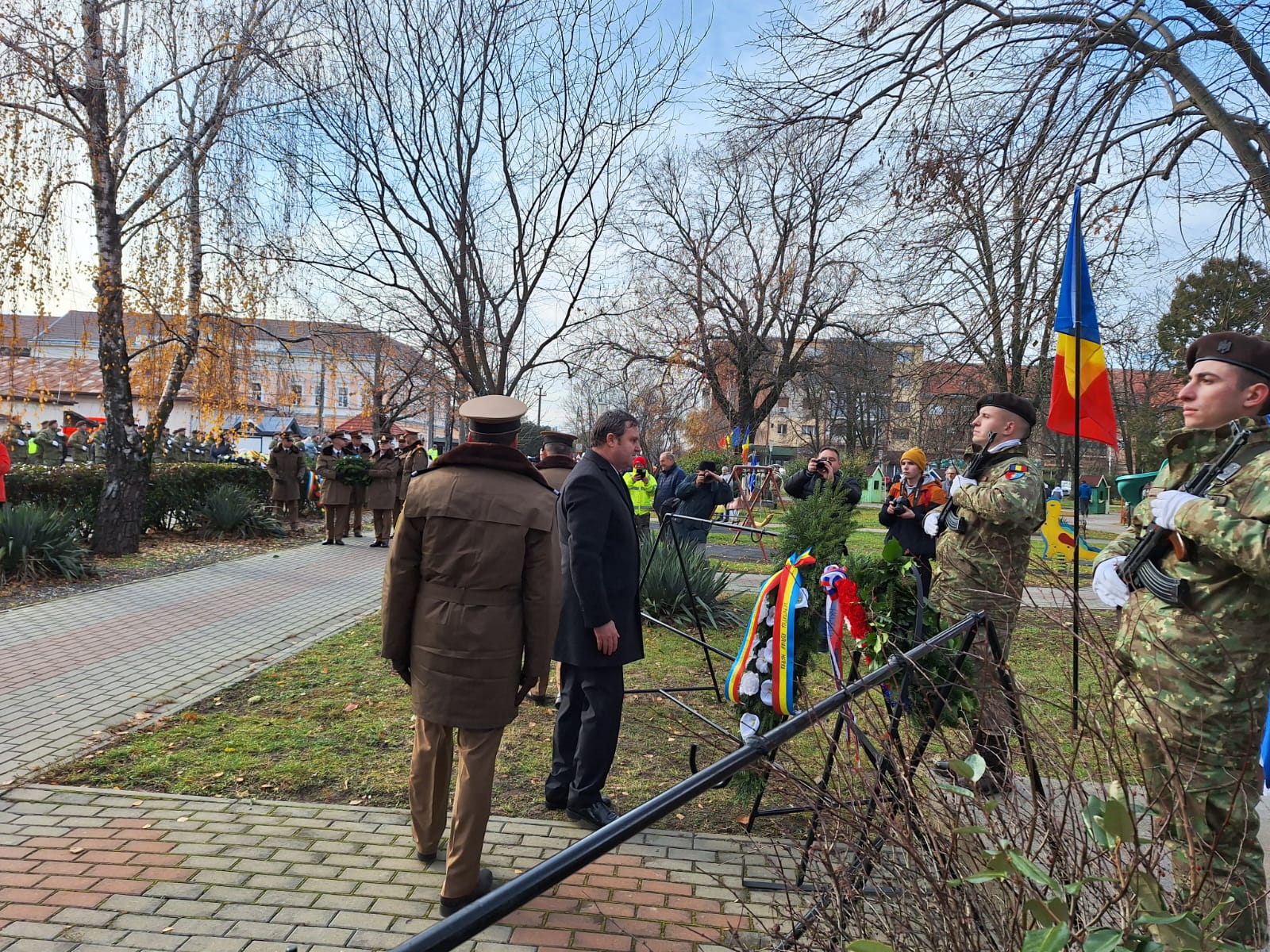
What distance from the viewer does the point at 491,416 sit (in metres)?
3.47

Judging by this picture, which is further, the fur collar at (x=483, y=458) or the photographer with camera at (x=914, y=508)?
the photographer with camera at (x=914, y=508)

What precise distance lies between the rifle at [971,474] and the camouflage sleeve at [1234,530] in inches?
86.4

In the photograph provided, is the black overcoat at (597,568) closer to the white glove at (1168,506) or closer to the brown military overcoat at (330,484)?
the white glove at (1168,506)

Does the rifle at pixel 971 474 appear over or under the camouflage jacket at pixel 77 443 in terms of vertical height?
over

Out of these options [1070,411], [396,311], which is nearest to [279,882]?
[1070,411]

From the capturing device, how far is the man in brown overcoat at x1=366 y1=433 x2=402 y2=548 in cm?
1432

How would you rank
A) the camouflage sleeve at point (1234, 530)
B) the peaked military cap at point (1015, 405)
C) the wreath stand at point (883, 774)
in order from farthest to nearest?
the peaked military cap at point (1015, 405), the camouflage sleeve at point (1234, 530), the wreath stand at point (883, 774)

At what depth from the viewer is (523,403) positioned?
368cm

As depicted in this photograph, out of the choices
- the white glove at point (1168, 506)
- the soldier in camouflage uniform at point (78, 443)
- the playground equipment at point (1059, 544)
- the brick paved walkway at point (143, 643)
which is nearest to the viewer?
the white glove at point (1168, 506)

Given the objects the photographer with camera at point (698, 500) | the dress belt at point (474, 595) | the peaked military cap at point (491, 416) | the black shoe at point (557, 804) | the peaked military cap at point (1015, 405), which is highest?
the peaked military cap at point (1015, 405)

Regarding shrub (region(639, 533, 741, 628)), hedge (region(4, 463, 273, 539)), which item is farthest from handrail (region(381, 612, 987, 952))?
hedge (region(4, 463, 273, 539))

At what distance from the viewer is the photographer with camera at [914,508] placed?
6919 mm

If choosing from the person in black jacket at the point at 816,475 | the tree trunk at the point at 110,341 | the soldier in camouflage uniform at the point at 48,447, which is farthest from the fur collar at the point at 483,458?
the soldier in camouflage uniform at the point at 48,447

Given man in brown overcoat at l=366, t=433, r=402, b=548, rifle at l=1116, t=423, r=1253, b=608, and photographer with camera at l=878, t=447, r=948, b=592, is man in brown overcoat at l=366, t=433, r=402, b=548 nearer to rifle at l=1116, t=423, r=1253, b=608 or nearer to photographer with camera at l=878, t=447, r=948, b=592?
photographer with camera at l=878, t=447, r=948, b=592
